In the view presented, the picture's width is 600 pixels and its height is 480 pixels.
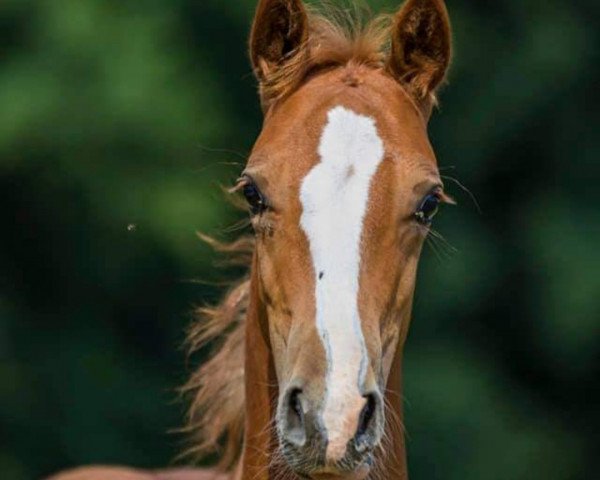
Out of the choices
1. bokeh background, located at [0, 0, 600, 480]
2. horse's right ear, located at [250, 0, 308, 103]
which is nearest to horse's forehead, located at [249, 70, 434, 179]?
horse's right ear, located at [250, 0, 308, 103]

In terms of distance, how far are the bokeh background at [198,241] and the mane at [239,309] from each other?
444 centimetres

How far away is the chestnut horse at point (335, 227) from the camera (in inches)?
154

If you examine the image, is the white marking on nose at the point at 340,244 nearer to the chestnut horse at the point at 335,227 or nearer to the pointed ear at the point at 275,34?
the chestnut horse at the point at 335,227

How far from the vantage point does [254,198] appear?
172 inches

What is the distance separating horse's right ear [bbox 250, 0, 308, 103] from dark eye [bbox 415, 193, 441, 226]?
1.95 ft

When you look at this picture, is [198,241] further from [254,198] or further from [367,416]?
[367,416]

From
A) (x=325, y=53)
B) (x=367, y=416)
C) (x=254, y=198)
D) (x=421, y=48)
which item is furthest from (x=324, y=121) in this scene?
(x=367, y=416)

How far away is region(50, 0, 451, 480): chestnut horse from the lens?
392cm

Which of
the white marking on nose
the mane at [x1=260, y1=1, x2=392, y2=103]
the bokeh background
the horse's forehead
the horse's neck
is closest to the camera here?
the white marking on nose

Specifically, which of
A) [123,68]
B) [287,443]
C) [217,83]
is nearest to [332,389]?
[287,443]

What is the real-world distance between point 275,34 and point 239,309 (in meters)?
0.85

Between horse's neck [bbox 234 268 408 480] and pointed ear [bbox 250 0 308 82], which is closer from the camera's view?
horse's neck [bbox 234 268 408 480]

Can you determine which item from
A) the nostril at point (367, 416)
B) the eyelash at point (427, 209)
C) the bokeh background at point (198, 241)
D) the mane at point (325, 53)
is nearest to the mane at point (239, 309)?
the mane at point (325, 53)

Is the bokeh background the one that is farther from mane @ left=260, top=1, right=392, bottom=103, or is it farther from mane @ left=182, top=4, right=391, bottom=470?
mane @ left=260, top=1, right=392, bottom=103
